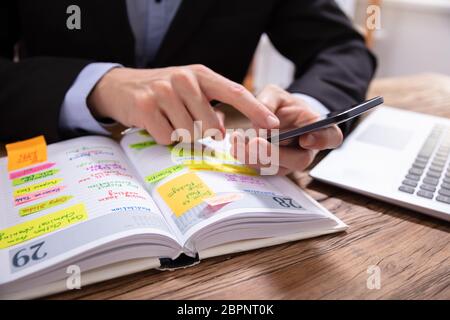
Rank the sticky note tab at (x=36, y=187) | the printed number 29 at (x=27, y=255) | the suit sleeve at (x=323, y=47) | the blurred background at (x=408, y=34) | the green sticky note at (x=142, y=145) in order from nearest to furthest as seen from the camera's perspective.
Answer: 1. the printed number 29 at (x=27, y=255)
2. the sticky note tab at (x=36, y=187)
3. the green sticky note at (x=142, y=145)
4. the suit sleeve at (x=323, y=47)
5. the blurred background at (x=408, y=34)

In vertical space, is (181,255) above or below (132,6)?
below

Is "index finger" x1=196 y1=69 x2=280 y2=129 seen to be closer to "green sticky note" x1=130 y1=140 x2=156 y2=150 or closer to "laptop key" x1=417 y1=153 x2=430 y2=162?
"green sticky note" x1=130 y1=140 x2=156 y2=150

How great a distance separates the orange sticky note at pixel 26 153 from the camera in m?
0.50

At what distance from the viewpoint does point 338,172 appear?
1.78ft

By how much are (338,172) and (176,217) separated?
0.25 m

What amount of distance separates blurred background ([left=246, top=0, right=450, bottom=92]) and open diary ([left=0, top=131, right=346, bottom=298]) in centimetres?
157

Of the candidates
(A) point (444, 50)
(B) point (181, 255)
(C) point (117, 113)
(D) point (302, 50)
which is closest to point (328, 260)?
(B) point (181, 255)

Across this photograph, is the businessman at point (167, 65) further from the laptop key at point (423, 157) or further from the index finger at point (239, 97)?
the laptop key at point (423, 157)

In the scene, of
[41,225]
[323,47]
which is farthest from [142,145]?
[323,47]

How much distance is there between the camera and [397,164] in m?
0.56

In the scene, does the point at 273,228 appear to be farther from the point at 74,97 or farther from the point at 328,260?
the point at 74,97

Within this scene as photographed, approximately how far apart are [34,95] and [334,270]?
0.47 m

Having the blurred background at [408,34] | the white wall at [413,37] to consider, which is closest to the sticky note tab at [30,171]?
the blurred background at [408,34]

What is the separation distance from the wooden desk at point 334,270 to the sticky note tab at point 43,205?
0.34 feet
